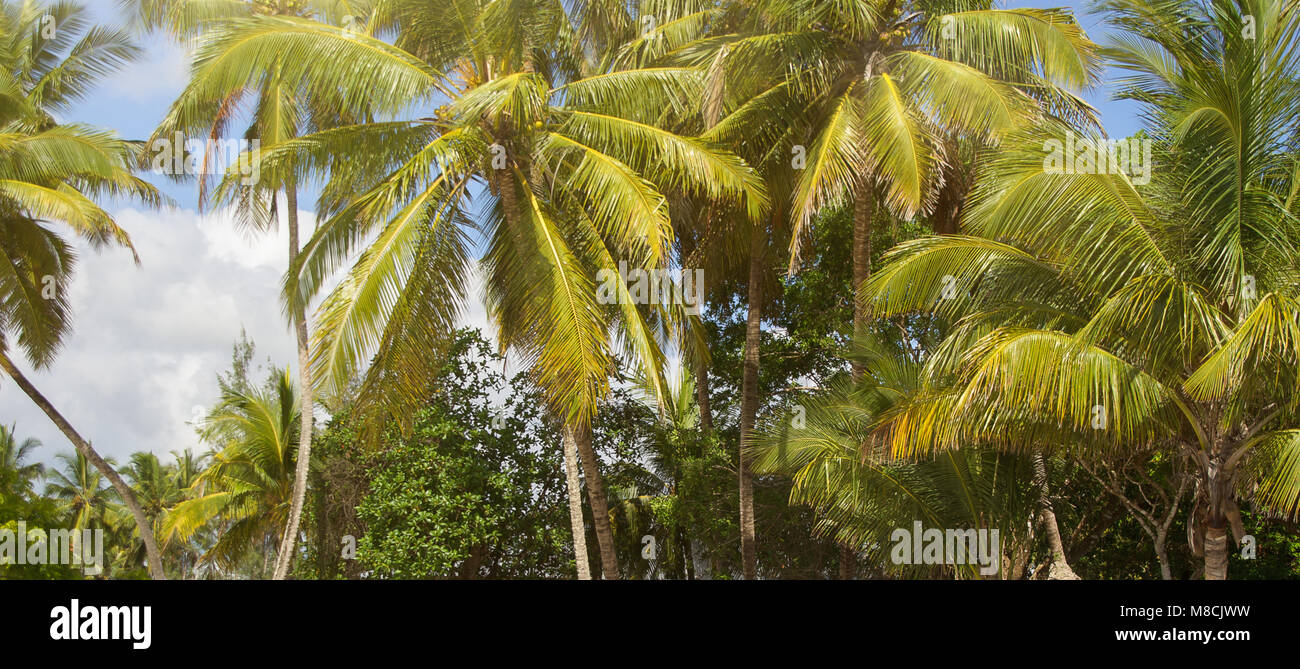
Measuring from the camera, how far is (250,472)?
2123 cm

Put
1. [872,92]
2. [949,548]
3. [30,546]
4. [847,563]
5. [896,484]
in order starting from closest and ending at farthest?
1. [949,548]
2. [896,484]
3. [30,546]
4. [872,92]
5. [847,563]

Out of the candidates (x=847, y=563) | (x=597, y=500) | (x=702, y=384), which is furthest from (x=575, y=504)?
(x=847, y=563)

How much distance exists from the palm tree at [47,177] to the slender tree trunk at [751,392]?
32.7 feet

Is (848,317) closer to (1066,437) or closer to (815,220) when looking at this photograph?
(815,220)

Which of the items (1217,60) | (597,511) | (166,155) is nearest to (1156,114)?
(1217,60)

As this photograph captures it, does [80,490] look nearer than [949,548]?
No

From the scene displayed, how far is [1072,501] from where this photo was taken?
15633 mm

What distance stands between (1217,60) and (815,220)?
8126 mm

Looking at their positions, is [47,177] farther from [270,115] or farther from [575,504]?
[575,504]
